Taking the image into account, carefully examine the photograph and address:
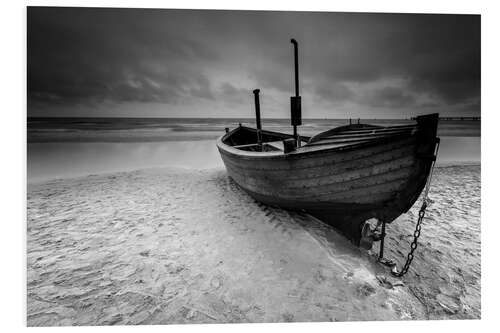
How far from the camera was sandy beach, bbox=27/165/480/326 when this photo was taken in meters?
2.16

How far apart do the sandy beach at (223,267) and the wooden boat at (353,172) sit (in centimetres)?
48

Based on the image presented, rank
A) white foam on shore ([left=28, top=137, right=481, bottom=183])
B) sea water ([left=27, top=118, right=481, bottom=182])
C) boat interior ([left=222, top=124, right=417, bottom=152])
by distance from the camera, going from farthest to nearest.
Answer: white foam on shore ([left=28, top=137, right=481, bottom=183])
sea water ([left=27, top=118, right=481, bottom=182])
boat interior ([left=222, top=124, right=417, bottom=152])

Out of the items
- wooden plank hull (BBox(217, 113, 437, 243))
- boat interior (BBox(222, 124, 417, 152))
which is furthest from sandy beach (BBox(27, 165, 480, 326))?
boat interior (BBox(222, 124, 417, 152))

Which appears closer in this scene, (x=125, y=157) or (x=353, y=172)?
(x=353, y=172)

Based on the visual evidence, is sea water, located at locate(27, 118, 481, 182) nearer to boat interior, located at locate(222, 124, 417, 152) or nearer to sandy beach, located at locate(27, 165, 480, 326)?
sandy beach, located at locate(27, 165, 480, 326)

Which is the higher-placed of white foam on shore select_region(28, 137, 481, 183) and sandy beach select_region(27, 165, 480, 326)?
white foam on shore select_region(28, 137, 481, 183)

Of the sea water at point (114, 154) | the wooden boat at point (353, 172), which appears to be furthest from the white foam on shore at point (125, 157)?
the wooden boat at point (353, 172)

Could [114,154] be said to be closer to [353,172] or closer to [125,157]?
[125,157]

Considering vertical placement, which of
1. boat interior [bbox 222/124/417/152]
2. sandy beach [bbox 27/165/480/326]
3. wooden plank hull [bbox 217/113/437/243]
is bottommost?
sandy beach [bbox 27/165/480/326]

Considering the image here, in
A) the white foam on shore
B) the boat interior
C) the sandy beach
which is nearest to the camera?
the sandy beach

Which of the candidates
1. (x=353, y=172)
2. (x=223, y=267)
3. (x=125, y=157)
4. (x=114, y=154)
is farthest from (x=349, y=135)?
(x=114, y=154)

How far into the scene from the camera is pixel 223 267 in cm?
256

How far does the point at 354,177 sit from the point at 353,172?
6 cm

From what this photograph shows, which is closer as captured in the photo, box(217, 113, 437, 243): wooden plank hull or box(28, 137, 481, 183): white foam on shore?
box(217, 113, 437, 243): wooden plank hull
